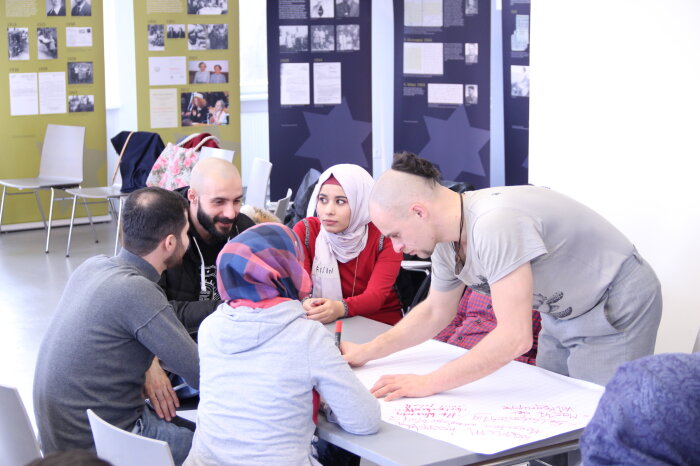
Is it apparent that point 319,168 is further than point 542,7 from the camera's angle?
Yes

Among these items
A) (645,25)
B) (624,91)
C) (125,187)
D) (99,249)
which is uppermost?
(645,25)

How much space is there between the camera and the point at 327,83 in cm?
796

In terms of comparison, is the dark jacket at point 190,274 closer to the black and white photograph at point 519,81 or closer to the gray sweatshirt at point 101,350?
the gray sweatshirt at point 101,350

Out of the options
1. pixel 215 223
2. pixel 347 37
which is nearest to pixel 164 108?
pixel 347 37

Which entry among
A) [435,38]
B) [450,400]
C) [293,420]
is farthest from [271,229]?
[435,38]

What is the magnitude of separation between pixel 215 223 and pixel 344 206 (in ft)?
1.71

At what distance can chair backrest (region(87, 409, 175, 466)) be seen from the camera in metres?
1.96

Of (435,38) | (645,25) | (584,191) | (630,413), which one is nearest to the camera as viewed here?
(630,413)

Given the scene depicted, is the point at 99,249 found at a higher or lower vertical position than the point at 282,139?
lower

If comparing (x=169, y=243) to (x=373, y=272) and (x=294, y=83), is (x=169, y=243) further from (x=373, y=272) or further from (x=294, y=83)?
(x=294, y=83)

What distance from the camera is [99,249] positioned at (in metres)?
7.94

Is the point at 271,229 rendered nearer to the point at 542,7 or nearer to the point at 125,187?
the point at 542,7

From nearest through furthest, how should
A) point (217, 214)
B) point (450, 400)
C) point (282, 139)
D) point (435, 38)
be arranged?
point (450, 400), point (217, 214), point (435, 38), point (282, 139)

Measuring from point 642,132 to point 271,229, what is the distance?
8.26 ft
